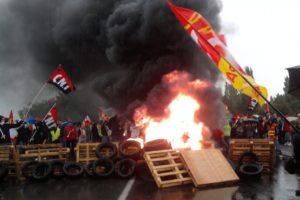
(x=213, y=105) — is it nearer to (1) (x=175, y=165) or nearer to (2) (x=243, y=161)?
(2) (x=243, y=161)

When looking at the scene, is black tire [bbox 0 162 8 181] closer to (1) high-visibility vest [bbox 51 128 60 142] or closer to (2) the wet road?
(2) the wet road

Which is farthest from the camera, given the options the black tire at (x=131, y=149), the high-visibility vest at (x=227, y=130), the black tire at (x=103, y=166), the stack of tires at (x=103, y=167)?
the high-visibility vest at (x=227, y=130)

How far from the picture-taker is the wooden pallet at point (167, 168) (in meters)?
9.97

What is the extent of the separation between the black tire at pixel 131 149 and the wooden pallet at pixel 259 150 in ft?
11.0

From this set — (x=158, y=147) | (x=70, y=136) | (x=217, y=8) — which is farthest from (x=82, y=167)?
(x=217, y=8)

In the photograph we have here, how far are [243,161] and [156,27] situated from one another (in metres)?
11.2

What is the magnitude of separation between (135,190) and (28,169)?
399 cm

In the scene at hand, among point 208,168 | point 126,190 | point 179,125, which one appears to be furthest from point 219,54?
point 179,125

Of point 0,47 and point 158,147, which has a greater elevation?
point 0,47

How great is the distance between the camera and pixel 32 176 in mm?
11195

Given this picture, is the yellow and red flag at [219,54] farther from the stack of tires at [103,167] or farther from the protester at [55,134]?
the protester at [55,134]

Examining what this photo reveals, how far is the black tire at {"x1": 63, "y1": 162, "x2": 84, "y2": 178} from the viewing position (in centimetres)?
1155

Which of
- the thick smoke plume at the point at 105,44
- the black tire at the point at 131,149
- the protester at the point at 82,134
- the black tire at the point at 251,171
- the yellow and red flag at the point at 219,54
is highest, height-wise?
the thick smoke plume at the point at 105,44

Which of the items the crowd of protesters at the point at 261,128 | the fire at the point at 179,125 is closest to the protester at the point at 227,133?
the fire at the point at 179,125
